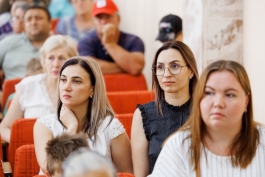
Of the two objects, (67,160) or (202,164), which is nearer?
(67,160)

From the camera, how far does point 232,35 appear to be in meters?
3.77

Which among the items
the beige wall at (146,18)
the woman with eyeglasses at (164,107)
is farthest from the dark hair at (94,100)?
the beige wall at (146,18)

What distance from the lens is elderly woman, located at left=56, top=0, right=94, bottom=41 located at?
19.5 feet

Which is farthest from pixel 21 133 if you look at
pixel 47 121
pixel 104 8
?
pixel 104 8

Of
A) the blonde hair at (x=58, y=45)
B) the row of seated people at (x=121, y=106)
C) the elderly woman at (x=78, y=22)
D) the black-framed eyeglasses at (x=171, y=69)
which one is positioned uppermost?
the elderly woman at (x=78, y=22)

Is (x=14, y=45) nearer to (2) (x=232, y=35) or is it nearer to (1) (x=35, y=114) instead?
(1) (x=35, y=114)

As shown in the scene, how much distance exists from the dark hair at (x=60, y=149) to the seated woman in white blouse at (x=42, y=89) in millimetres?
1672

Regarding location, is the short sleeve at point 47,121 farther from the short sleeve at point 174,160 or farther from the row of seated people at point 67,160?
the short sleeve at point 174,160

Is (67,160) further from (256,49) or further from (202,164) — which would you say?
(256,49)

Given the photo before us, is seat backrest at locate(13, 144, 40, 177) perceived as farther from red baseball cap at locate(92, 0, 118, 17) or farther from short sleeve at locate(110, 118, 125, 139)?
red baseball cap at locate(92, 0, 118, 17)

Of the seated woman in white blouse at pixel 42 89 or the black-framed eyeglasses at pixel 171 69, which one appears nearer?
the black-framed eyeglasses at pixel 171 69

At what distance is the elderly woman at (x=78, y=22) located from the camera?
5.95 m

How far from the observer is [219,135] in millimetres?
2152

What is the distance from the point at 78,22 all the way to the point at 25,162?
3281mm
